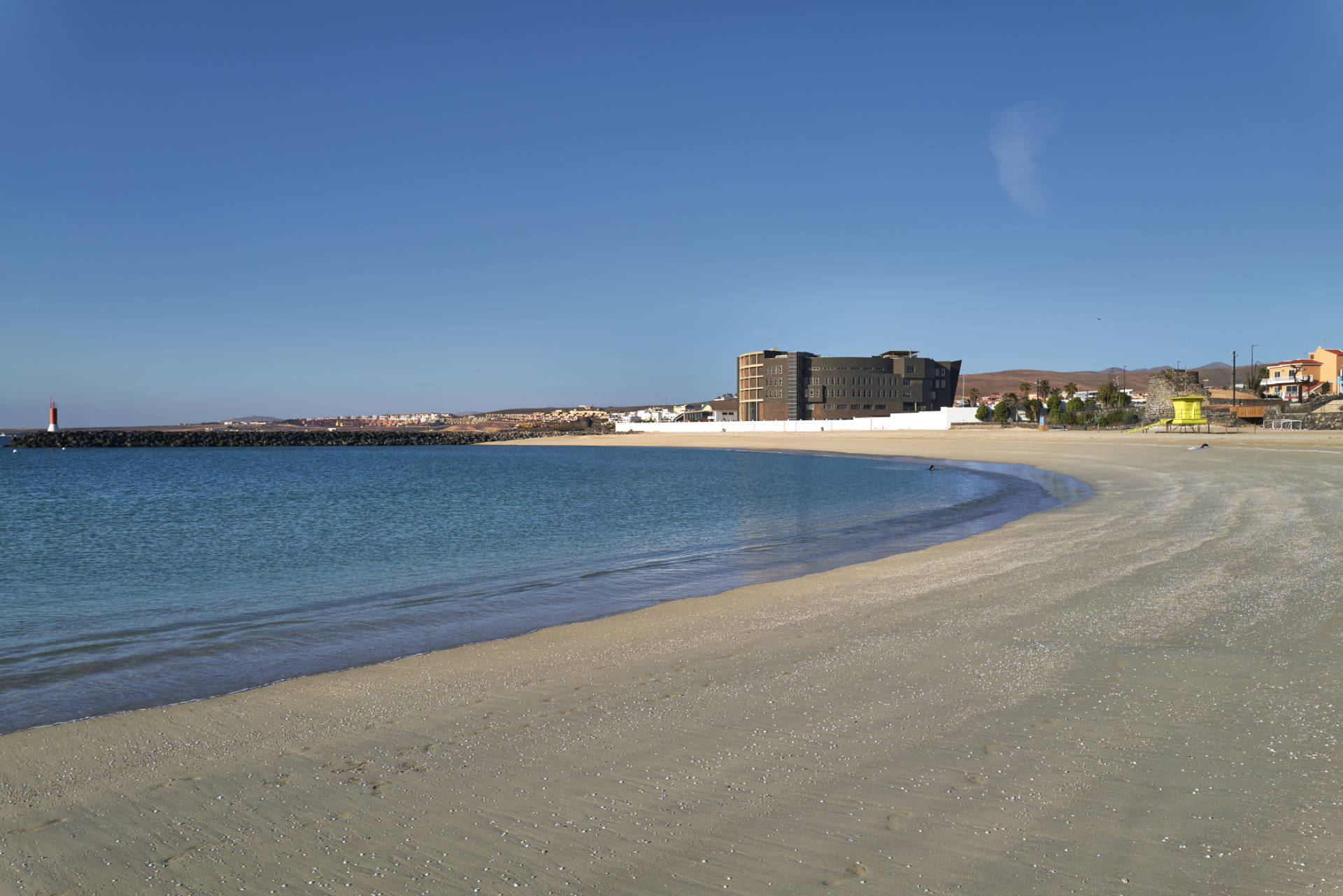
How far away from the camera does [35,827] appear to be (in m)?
4.01

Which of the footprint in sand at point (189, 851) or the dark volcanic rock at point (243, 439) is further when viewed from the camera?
the dark volcanic rock at point (243, 439)

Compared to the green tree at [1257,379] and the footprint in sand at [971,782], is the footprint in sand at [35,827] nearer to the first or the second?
the footprint in sand at [971,782]

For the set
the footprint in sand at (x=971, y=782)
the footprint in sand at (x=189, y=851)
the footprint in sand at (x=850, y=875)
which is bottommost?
the footprint in sand at (x=189, y=851)

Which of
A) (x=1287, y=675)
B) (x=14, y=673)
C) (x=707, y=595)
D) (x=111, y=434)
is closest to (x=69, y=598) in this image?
(x=14, y=673)

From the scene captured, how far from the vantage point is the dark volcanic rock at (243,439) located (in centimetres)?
13162

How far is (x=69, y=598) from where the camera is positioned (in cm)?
1258

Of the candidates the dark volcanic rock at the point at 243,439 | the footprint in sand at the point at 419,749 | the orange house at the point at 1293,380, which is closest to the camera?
the footprint in sand at the point at 419,749

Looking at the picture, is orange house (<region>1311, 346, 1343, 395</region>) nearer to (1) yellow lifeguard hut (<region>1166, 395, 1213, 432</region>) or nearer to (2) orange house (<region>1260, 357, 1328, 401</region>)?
(2) orange house (<region>1260, 357, 1328, 401</region>)

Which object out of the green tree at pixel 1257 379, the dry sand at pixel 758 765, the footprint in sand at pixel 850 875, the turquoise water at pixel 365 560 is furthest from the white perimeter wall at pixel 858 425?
the footprint in sand at pixel 850 875

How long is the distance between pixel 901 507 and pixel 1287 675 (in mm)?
18519

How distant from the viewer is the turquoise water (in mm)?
8422

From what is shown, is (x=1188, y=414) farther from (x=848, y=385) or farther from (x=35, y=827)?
(x=848, y=385)

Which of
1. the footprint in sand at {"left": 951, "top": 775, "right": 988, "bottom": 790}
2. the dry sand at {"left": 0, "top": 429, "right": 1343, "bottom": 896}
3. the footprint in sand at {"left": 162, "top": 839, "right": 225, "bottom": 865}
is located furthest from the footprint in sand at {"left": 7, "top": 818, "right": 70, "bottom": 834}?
the footprint in sand at {"left": 951, "top": 775, "right": 988, "bottom": 790}

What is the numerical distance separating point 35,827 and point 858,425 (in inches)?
4278
